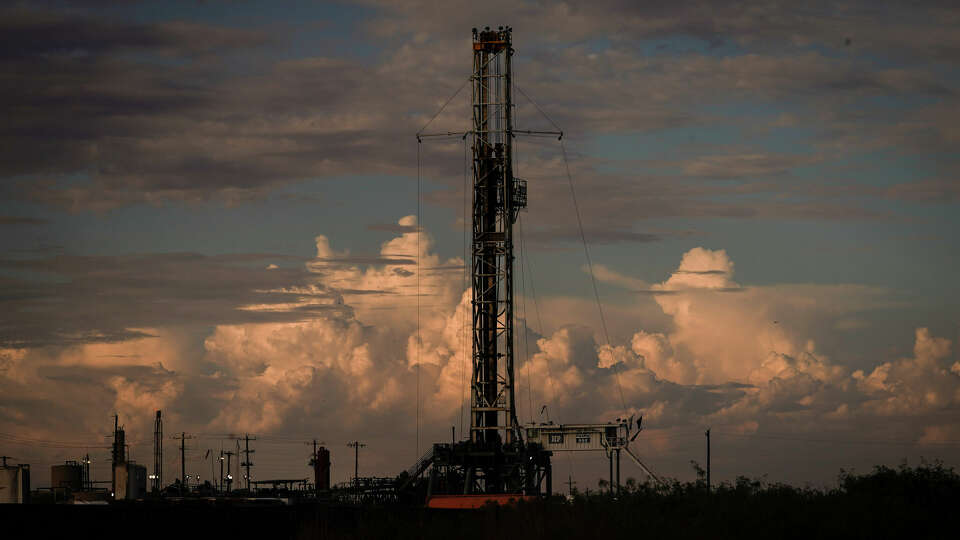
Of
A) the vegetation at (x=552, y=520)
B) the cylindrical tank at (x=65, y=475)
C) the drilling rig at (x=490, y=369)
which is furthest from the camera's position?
the cylindrical tank at (x=65, y=475)

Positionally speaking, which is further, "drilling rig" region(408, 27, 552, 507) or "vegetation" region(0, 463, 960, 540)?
"drilling rig" region(408, 27, 552, 507)

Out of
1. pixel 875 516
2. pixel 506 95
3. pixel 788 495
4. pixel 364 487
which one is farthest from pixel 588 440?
pixel 875 516

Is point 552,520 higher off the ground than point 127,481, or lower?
higher

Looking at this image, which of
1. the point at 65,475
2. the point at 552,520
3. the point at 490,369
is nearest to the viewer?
the point at 552,520

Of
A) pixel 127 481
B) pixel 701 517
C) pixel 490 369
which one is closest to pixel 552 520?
pixel 701 517

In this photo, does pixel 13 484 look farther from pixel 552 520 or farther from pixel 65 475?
pixel 552 520

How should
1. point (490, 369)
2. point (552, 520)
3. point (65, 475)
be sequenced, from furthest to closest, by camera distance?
point (65, 475), point (490, 369), point (552, 520)

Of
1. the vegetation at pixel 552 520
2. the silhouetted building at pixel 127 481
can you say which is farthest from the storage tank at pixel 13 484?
the vegetation at pixel 552 520

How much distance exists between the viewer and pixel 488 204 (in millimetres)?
78125

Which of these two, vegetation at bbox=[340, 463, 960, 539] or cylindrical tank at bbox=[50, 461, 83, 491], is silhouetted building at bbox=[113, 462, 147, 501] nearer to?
cylindrical tank at bbox=[50, 461, 83, 491]

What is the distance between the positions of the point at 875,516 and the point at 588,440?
46.7 meters

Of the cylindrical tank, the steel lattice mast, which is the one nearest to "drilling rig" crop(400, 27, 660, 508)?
the steel lattice mast

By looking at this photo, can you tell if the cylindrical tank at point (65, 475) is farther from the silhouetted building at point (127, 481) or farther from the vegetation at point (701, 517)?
the vegetation at point (701, 517)

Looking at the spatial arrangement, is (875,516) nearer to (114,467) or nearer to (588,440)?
(588,440)
